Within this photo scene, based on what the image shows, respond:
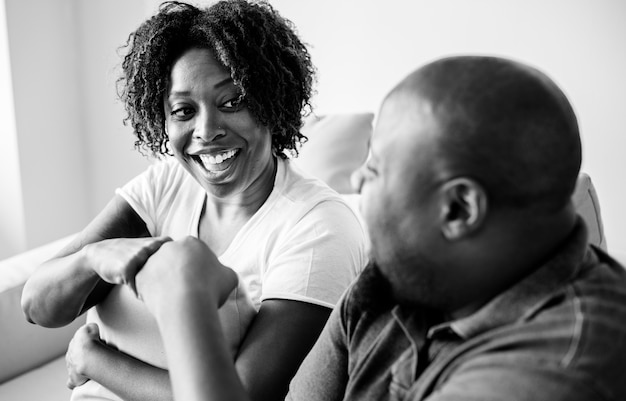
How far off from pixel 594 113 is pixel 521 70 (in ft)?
4.36

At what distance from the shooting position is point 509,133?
67 centimetres

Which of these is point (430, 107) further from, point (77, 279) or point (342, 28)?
point (342, 28)

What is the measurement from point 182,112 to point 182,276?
570mm

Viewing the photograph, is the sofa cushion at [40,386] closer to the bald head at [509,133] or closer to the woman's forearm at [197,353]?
the woman's forearm at [197,353]

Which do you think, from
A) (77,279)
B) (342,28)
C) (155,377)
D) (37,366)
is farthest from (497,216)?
(342,28)

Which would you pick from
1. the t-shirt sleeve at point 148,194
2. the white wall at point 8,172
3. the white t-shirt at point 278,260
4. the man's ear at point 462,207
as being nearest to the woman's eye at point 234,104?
the white t-shirt at point 278,260

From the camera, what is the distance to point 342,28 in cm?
237

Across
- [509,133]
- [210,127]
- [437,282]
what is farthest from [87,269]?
[509,133]

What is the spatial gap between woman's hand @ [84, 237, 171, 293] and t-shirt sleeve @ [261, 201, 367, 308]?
0.24 meters

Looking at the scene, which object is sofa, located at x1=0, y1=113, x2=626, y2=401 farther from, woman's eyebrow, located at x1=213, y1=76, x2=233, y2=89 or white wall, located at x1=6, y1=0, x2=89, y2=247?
white wall, located at x1=6, y1=0, x2=89, y2=247

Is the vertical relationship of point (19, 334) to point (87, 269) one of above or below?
below

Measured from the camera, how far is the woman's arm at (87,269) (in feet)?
3.58

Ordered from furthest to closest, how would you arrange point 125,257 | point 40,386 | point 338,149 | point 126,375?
1. point 338,149
2. point 40,386
3. point 126,375
4. point 125,257

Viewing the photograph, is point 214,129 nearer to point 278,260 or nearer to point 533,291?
point 278,260
